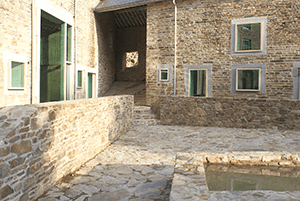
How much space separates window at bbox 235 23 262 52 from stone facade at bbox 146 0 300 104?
32cm

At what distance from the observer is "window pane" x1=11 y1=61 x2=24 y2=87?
7.76 m

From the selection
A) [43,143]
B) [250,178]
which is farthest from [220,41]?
[43,143]

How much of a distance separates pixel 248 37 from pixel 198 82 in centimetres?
315

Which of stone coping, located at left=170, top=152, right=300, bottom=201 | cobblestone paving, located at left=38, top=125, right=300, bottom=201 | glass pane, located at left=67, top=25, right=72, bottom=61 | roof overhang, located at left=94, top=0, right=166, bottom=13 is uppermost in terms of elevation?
roof overhang, located at left=94, top=0, right=166, bottom=13

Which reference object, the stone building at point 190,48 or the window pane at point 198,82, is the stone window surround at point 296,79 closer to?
the stone building at point 190,48

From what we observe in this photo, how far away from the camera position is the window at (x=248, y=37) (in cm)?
1082

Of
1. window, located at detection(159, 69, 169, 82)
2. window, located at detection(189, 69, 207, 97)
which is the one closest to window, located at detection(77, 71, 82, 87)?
window, located at detection(159, 69, 169, 82)

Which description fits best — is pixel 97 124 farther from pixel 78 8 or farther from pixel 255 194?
pixel 78 8

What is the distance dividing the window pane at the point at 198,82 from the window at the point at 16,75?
7.74 meters

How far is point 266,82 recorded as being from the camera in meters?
10.8

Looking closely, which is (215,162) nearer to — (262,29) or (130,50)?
(262,29)

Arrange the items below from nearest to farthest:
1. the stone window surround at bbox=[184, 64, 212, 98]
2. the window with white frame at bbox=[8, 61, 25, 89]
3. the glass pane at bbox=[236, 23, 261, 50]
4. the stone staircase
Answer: the window with white frame at bbox=[8, 61, 25, 89] → the stone staircase → the glass pane at bbox=[236, 23, 261, 50] → the stone window surround at bbox=[184, 64, 212, 98]

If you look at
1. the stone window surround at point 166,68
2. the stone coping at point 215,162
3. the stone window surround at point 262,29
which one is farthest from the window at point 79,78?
the stone coping at point 215,162

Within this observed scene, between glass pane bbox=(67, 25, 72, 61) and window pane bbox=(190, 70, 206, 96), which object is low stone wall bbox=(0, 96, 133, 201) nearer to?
glass pane bbox=(67, 25, 72, 61)
